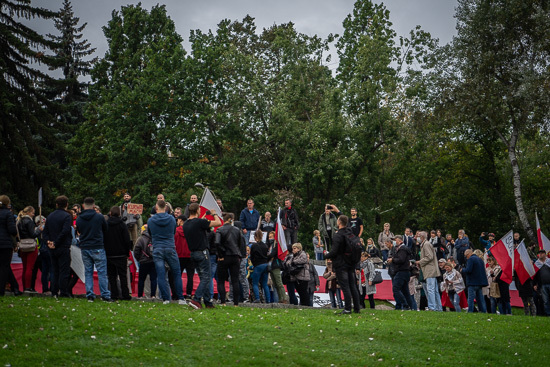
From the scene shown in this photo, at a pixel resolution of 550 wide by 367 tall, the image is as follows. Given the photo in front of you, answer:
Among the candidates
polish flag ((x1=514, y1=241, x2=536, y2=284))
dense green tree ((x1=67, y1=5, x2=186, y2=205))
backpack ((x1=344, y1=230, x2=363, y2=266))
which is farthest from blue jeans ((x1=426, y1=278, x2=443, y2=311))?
dense green tree ((x1=67, y1=5, x2=186, y2=205))

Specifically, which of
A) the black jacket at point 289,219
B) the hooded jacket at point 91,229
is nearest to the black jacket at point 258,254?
the hooded jacket at point 91,229

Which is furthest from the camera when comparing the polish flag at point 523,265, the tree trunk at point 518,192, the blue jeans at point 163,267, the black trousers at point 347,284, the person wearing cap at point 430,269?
the tree trunk at point 518,192

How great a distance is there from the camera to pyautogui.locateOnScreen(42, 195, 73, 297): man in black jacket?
1409 centimetres

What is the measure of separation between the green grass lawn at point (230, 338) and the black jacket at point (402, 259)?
4059mm

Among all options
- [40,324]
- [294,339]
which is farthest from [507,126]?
[40,324]

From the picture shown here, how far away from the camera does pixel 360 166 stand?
42.5m

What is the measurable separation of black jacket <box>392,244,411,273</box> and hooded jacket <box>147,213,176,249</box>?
7503 millimetres

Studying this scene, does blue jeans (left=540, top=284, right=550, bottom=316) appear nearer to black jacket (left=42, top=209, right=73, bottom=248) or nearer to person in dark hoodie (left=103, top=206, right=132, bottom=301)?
person in dark hoodie (left=103, top=206, right=132, bottom=301)

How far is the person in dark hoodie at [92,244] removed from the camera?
1412 centimetres

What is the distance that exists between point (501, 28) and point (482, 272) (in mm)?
21578

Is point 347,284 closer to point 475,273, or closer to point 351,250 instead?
point 351,250

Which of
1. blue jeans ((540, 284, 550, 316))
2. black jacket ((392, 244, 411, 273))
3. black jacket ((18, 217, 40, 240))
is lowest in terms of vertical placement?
blue jeans ((540, 284, 550, 316))

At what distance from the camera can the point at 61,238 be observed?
553 inches

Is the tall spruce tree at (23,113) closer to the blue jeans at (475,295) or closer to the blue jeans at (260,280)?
the blue jeans at (260,280)
